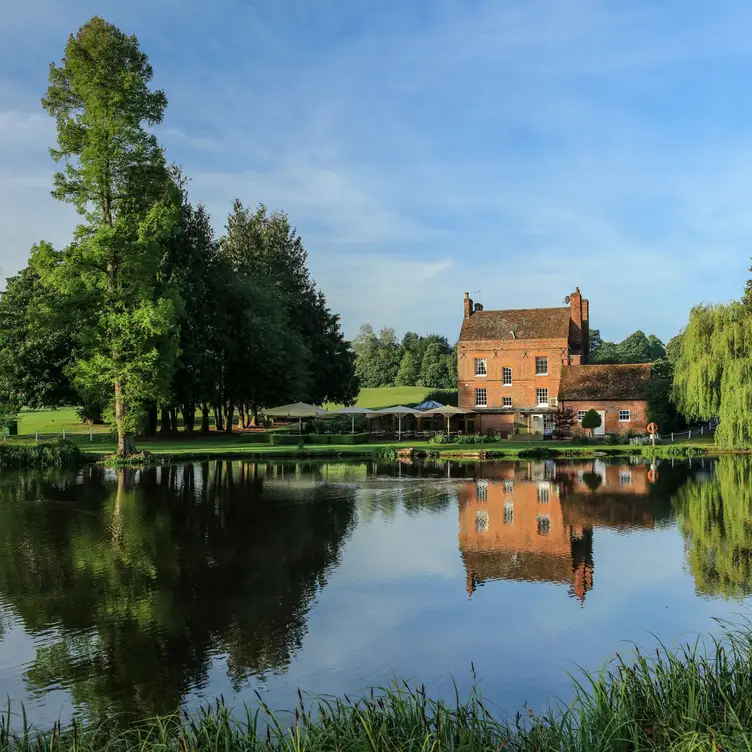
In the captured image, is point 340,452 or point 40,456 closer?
point 40,456

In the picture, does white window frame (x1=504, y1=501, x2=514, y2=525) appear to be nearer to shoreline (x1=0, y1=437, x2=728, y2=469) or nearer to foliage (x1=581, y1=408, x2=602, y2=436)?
shoreline (x1=0, y1=437, x2=728, y2=469)

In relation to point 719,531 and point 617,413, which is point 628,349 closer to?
point 617,413

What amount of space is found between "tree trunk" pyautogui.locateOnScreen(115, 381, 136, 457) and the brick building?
26.2 meters

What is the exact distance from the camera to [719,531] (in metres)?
17.1

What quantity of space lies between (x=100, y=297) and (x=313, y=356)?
24.8 m

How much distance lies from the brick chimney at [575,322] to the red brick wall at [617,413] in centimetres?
694

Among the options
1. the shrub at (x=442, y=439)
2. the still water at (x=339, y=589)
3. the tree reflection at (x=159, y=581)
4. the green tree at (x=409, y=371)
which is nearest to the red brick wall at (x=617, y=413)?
the shrub at (x=442, y=439)

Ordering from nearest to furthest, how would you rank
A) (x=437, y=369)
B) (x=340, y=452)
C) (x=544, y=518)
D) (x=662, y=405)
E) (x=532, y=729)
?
(x=532, y=729) < (x=544, y=518) < (x=340, y=452) < (x=662, y=405) < (x=437, y=369)

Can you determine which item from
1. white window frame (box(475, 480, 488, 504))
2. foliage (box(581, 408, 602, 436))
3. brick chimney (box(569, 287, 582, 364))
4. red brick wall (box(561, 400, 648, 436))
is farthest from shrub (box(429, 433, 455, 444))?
brick chimney (box(569, 287, 582, 364))

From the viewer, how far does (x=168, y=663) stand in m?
8.88

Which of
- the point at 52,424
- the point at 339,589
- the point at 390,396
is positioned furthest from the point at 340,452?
the point at 390,396

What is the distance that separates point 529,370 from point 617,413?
24.0 feet

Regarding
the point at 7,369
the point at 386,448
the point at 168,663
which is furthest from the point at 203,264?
the point at 168,663

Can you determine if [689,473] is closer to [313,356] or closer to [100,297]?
[100,297]
